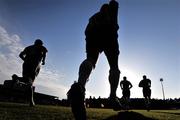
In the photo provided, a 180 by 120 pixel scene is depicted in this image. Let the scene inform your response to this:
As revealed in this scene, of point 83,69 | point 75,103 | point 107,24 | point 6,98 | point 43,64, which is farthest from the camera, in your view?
point 6,98

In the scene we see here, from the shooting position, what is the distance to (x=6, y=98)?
26.6 m

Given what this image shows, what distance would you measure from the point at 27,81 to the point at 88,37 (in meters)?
7.81

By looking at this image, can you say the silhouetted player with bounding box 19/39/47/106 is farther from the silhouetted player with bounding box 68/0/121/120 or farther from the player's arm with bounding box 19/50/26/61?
the silhouetted player with bounding box 68/0/121/120

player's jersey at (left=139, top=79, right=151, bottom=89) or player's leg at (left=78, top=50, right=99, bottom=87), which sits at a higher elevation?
player's jersey at (left=139, top=79, right=151, bottom=89)

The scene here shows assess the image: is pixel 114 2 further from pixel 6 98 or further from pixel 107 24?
pixel 6 98

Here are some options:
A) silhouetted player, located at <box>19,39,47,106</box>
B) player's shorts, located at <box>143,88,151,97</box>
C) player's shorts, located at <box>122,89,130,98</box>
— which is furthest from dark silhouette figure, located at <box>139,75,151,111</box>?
silhouetted player, located at <box>19,39,47,106</box>

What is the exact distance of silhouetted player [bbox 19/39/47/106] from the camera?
12556 mm

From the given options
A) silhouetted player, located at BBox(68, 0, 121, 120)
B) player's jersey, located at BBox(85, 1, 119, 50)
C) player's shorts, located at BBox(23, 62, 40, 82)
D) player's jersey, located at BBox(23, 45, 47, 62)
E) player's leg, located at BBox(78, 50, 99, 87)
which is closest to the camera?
player's leg, located at BBox(78, 50, 99, 87)

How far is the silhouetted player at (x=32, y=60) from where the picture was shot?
12556mm

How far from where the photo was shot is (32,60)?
12.7 m

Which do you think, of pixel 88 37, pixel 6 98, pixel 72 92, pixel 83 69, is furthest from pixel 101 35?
pixel 6 98

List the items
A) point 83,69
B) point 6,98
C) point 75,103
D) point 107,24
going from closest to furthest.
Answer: point 75,103 → point 83,69 → point 107,24 → point 6,98

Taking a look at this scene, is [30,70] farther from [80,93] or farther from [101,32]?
[80,93]

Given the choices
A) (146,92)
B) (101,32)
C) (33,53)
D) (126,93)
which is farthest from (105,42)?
(126,93)
